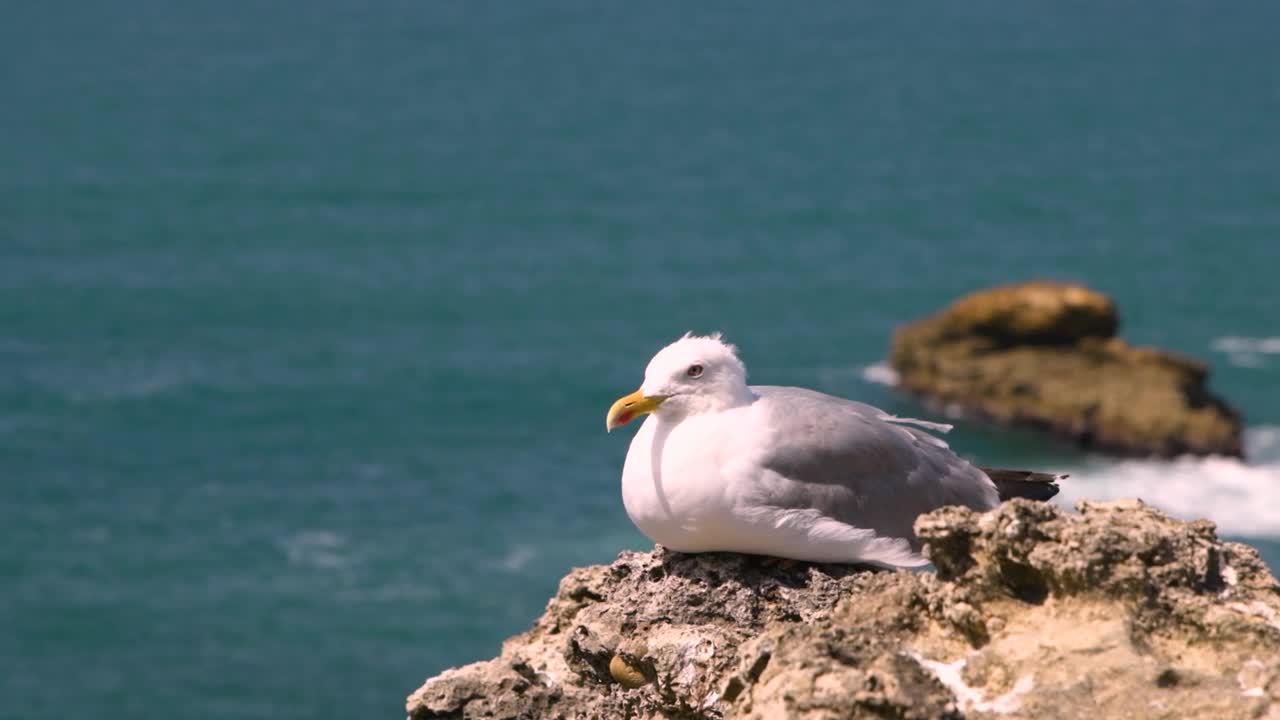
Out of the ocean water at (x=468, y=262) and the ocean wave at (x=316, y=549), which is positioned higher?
the ocean water at (x=468, y=262)

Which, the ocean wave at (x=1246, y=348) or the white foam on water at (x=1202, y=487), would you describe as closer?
the white foam on water at (x=1202, y=487)

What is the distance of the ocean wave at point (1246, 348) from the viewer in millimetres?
94562

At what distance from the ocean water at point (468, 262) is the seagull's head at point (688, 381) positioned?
47.0 meters

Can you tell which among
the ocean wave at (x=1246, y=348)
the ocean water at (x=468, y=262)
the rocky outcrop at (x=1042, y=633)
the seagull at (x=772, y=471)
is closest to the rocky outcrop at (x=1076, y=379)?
the ocean water at (x=468, y=262)

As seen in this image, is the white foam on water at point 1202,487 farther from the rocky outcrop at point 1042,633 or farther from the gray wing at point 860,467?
the rocky outcrop at point 1042,633

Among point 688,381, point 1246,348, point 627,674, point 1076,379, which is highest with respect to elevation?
point 1246,348

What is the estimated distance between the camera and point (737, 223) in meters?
121

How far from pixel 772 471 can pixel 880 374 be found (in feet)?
258

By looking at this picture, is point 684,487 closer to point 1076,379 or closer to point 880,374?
point 1076,379

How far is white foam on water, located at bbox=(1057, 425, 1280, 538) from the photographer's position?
71.1 m

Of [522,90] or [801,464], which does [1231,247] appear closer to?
[522,90]

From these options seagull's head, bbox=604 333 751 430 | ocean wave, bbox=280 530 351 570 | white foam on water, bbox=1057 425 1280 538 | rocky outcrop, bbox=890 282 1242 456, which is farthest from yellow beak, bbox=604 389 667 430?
rocky outcrop, bbox=890 282 1242 456

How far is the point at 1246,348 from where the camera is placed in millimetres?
97188

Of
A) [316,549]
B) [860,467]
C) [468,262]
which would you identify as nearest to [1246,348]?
[468,262]
